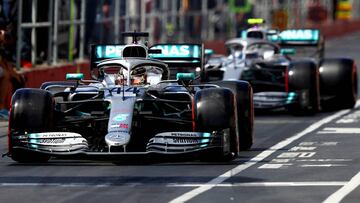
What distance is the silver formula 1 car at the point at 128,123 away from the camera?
53.8 feet

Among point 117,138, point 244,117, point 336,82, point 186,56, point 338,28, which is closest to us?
point 117,138

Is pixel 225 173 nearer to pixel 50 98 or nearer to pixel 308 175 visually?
pixel 308 175

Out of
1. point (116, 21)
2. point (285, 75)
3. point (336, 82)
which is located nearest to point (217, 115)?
point (285, 75)

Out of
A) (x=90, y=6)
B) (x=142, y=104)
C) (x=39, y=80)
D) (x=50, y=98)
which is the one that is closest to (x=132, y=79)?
(x=142, y=104)

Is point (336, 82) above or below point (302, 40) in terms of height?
below

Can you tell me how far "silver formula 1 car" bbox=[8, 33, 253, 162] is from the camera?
646 inches

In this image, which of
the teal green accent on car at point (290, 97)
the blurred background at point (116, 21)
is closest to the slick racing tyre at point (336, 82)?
the teal green accent on car at point (290, 97)

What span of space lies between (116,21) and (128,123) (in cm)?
2262

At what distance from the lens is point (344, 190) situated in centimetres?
1392

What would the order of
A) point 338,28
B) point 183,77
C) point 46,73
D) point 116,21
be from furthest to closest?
point 338,28, point 116,21, point 46,73, point 183,77

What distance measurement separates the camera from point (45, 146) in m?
16.5

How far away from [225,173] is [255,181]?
0.87m

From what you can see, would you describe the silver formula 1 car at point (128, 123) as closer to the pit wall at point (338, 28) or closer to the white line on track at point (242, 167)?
the white line on track at point (242, 167)

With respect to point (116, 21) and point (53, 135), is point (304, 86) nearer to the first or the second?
point (53, 135)
